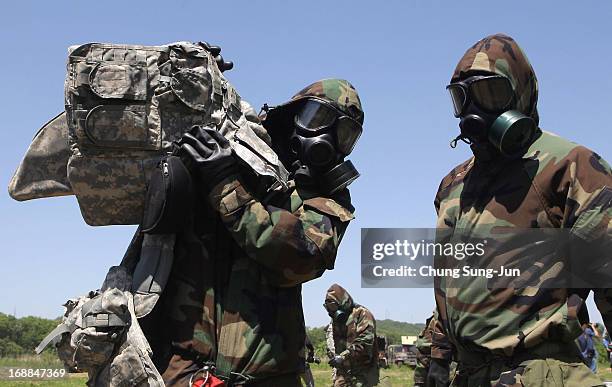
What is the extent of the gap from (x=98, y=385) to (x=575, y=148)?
7.77 feet

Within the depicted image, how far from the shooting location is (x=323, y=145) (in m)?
4.08

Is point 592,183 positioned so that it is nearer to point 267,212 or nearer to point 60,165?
point 267,212

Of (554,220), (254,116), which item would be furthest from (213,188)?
(554,220)

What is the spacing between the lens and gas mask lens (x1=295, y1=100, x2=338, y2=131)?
4.17 metres

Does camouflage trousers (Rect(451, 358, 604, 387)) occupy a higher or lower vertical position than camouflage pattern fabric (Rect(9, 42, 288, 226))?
lower

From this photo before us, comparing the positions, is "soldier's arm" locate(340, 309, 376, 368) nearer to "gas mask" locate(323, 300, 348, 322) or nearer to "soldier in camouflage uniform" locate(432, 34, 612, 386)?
"gas mask" locate(323, 300, 348, 322)

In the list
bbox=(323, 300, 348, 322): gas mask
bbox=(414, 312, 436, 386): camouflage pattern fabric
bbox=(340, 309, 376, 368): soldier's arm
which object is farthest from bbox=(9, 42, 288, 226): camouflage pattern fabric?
bbox=(323, 300, 348, 322): gas mask

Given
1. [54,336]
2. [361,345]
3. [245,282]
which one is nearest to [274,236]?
[245,282]

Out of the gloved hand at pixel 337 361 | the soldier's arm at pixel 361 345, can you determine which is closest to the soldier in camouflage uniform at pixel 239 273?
the soldier's arm at pixel 361 345

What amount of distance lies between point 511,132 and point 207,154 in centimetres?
139

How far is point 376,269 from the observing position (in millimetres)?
4598

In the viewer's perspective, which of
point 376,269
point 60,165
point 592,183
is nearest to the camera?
point 592,183

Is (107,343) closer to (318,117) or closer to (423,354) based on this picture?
(318,117)

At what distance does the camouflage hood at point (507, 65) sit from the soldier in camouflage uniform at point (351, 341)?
34.1 feet
